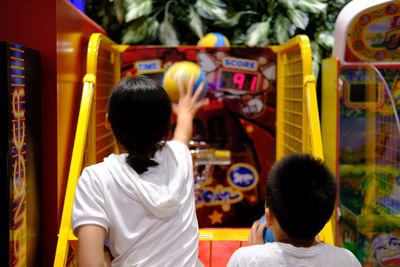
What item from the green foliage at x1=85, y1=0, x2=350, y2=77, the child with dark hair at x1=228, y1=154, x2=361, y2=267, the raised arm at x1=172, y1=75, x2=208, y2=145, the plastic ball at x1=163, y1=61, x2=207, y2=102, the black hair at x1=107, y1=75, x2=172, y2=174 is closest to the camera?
the child with dark hair at x1=228, y1=154, x2=361, y2=267

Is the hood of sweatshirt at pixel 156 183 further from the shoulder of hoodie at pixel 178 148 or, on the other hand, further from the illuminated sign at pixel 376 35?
the illuminated sign at pixel 376 35

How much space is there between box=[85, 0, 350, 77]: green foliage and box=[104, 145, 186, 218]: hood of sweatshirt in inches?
106

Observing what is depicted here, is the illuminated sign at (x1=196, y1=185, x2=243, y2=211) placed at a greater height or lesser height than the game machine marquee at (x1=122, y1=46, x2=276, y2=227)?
lesser

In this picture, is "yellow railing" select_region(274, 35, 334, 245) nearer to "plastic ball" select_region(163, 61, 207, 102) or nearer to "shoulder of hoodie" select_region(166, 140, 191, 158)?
"plastic ball" select_region(163, 61, 207, 102)

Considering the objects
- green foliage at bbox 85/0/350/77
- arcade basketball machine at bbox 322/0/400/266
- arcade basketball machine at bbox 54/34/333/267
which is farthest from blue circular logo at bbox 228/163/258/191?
green foliage at bbox 85/0/350/77

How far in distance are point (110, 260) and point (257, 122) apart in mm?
2206

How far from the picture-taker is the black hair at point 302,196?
4.22ft

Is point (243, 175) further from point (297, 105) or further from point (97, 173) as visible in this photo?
point (97, 173)

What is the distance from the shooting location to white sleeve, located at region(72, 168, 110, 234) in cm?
142

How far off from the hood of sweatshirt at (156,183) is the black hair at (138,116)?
3cm

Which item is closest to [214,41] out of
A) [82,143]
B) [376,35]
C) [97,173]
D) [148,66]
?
[148,66]

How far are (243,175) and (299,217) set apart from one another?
7.53ft

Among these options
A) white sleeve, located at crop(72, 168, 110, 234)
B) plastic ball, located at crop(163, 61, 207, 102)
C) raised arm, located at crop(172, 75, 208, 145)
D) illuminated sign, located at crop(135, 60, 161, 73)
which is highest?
illuminated sign, located at crop(135, 60, 161, 73)

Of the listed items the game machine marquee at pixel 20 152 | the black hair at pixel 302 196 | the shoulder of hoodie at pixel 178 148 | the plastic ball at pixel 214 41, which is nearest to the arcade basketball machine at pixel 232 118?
the plastic ball at pixel 214 41
